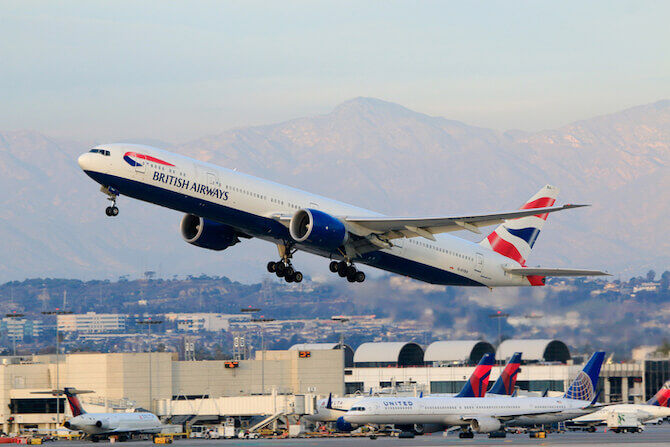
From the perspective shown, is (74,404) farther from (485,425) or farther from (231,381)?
(485,425)

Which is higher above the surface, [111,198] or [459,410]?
[111,198]

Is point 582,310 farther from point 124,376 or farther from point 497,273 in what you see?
point 124,376

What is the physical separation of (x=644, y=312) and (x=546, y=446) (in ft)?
76.5

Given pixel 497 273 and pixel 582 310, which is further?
pixel 582 310

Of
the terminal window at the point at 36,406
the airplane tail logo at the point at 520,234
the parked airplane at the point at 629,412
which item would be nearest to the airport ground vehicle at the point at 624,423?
the parked airplane at the point at 629,412

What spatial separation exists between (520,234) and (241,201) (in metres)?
22.1

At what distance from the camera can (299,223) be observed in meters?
57.4

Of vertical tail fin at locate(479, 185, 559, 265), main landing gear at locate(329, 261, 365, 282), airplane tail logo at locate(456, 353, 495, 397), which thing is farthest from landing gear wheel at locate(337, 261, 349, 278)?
airplane tail logo at locate(456, 353, 495, 397)

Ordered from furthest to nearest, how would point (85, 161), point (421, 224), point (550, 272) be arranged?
point (550, 272) < point (421, 224) < point (85, 161)

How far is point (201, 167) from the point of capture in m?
55.1

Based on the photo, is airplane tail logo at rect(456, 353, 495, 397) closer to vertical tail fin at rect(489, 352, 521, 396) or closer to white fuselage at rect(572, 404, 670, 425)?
vertical tail fin at rect(489, 352, 521, 396)

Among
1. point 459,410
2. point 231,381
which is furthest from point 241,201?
point 231,381

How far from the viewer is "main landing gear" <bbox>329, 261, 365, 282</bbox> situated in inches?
2406

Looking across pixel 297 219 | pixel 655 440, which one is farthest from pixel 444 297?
pixel 297 219
